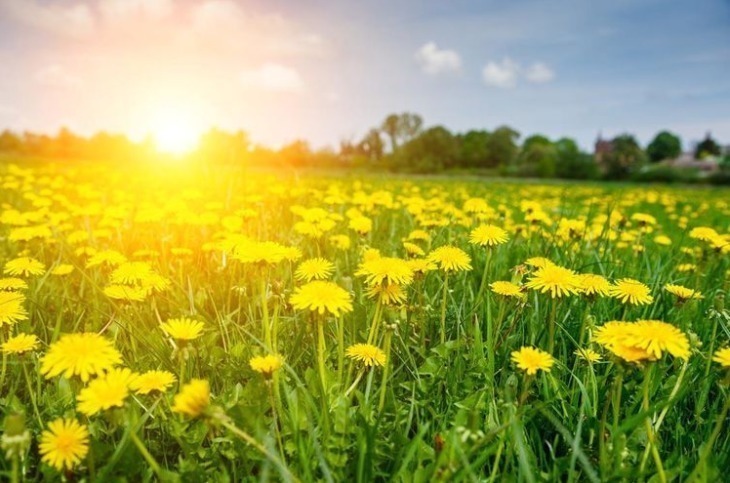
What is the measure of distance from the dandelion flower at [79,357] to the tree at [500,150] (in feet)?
211

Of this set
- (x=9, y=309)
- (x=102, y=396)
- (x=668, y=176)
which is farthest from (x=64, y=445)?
(x=668, y=176)

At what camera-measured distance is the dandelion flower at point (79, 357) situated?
3.11ft

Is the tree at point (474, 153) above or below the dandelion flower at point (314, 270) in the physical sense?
above

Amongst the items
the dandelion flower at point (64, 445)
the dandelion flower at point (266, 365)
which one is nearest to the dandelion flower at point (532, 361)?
the dandelion flower at point (266, 365)

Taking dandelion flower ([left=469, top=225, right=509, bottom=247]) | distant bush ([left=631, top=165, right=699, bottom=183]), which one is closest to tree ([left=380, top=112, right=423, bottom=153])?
distant bush ([left=631, top=165, right=699, bottom=183])

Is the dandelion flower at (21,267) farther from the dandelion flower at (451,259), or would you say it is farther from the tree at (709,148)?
the tree at (709,148)

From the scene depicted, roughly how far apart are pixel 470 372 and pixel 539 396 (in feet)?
0.66

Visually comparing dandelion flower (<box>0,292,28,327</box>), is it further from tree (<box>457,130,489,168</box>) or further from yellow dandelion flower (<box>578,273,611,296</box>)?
tree (<box>457,130,489,168</box>)

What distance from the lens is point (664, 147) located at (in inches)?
3228

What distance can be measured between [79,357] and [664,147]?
9733 cm

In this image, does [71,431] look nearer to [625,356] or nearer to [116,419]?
[116,419]

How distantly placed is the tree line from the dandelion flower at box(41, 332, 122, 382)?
316cm

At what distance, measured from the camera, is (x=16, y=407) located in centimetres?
116

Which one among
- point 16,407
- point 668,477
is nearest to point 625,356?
point 668,477
